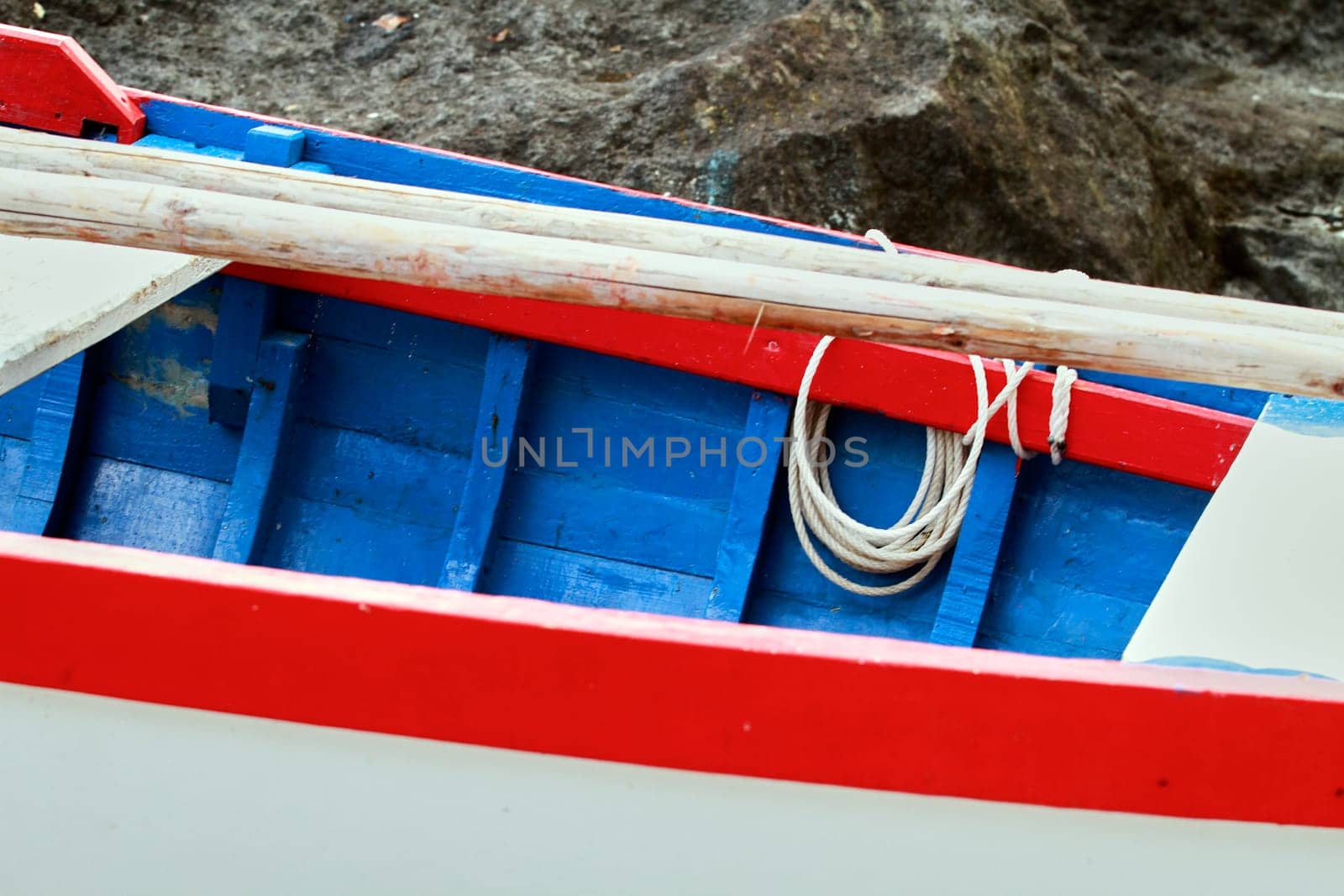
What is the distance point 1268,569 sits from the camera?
1395 mm

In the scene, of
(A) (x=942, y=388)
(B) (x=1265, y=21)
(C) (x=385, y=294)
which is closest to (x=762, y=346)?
(A) (x=942, y=388)

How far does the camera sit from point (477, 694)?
1.13 m

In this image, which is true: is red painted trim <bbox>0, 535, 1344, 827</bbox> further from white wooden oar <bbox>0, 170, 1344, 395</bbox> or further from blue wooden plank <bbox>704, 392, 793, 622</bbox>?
blue wooden plank <bbox>704, 392, 793, 622</bbox>

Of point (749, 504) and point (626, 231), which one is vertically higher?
point (626, 231)

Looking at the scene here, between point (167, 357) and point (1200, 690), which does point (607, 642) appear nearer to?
point (1200, 690)

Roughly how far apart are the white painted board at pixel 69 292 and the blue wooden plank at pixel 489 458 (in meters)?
0.56

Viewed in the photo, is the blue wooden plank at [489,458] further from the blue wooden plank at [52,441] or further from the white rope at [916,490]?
the blue wooden plank at [52,441]

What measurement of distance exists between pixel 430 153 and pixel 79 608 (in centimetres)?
155

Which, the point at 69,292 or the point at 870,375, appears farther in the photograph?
the point at 870,375

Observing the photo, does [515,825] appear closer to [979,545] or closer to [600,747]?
[600,747]

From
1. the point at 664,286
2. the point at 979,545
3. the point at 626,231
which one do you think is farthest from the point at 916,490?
the point at 664,286

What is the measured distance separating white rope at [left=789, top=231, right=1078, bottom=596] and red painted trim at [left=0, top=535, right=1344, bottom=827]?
97 centimetres

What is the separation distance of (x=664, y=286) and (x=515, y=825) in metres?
0.59

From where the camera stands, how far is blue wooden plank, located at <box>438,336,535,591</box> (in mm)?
2287
